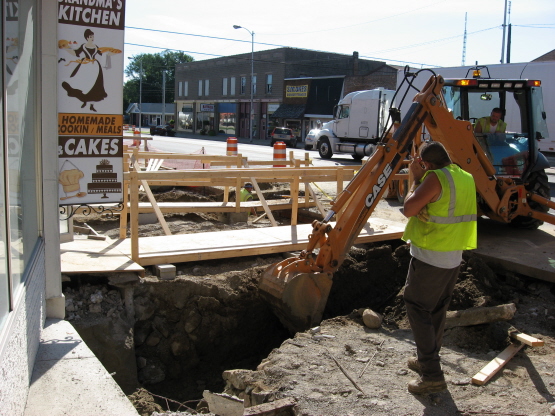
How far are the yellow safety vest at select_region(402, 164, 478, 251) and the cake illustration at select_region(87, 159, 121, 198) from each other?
10.2ft

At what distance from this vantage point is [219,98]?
61.0 metres

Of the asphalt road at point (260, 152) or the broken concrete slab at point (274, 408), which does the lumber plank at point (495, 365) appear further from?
the asphalt road at point (260, 152)

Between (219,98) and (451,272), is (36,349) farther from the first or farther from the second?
(219,98)

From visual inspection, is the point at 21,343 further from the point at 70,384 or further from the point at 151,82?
the point at 151,82

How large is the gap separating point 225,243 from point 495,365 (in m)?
3.79

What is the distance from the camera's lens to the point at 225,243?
24.1 feet

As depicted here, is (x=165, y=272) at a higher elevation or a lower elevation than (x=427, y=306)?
lower

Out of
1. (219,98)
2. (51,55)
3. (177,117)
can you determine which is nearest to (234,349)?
(51,55)

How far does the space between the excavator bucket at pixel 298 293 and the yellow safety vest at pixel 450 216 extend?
5.93 ft

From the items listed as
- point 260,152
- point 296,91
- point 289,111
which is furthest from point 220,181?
point 296,91

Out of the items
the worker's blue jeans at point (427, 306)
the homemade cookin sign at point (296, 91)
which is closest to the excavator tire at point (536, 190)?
the worker's blue jeans at point (427, 306)

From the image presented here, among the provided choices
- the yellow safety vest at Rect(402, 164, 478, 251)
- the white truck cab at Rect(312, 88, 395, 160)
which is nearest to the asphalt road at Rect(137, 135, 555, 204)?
the white truck cab at Rect(312, 88, 395, 160)

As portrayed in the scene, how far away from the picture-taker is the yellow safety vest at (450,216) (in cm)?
431

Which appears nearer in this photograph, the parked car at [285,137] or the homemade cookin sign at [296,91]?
the parked car at [285,137]
